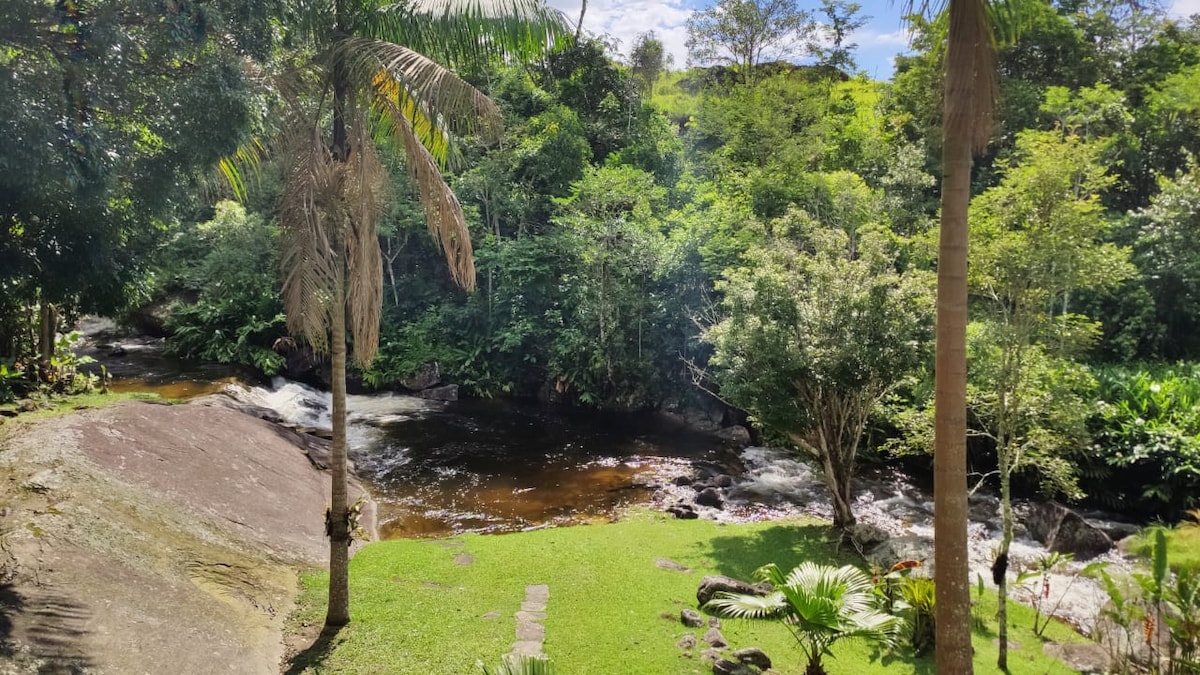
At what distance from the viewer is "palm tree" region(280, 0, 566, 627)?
7.25m

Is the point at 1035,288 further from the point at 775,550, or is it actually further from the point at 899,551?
the point at 775,550

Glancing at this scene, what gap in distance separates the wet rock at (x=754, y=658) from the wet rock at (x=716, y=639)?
0.39 meters

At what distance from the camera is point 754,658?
7.27m

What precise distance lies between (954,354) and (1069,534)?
10.4 metres

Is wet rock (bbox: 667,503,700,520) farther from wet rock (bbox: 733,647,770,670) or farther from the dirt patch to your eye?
the dirt patch

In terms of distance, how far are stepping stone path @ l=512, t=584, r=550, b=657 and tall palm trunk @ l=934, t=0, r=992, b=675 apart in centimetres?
435

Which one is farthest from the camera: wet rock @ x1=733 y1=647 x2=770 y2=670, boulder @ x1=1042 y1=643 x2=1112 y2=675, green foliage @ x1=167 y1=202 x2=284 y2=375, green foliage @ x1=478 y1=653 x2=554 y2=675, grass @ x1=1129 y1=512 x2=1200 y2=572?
green foliage @ x1=167 y1=202 x2=284 y2=375

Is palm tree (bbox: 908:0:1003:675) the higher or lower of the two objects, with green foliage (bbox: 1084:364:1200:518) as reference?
higher

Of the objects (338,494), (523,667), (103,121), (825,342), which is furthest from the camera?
(825,342)

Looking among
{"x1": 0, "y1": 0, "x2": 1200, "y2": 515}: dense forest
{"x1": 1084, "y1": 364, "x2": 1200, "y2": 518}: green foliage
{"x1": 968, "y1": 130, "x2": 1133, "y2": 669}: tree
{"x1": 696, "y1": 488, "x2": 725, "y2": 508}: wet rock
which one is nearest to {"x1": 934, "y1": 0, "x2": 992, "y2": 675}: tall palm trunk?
{"x1": 0, "y1": 0, "x2": 1200, "y2": 515}: dense forest

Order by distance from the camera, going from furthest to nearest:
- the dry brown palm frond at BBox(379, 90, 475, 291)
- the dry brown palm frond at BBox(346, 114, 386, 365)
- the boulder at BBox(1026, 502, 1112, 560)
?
the boulder at BBox(1026, 502, 1112, 560) → the dry brown palm frond at BBox(379, 90, 475, 291) → the dry brown palm frond at BBox(346, 114, 386, 365)

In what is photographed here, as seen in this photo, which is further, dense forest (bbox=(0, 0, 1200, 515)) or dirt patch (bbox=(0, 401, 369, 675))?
dense forest (bbox=(0, 0, 1200, 515))

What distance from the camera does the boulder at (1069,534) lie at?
41.4ft

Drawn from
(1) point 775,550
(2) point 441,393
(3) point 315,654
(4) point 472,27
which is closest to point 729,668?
(3) point 315,654
